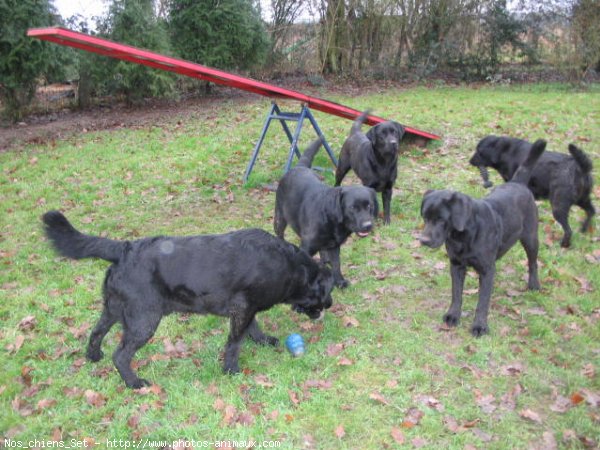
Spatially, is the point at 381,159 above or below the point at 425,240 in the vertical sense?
above

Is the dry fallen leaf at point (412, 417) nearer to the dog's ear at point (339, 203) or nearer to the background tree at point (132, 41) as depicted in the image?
the dog's ear at point (339, 203)

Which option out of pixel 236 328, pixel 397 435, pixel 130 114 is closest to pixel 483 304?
pixel 397 435

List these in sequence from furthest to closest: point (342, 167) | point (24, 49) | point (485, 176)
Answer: point (24, 49) → point (342, 167) → point (485, 176)

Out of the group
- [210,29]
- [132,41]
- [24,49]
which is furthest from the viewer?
[210,29]

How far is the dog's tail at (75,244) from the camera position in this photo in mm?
3883

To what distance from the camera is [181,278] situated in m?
4.03

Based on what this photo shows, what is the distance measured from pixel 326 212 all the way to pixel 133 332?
95.0 inches

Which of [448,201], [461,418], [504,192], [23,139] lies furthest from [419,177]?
[23,139]

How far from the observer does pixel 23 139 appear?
12.9 m

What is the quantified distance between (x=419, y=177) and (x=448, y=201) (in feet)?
16.4

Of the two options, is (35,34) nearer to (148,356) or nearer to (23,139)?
(148,356)

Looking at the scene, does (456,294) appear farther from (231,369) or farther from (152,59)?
(152,59)

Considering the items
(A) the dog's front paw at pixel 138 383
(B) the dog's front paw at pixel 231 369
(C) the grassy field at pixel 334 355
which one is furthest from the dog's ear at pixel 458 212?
(A) the dog's front paw at pixel 138 383

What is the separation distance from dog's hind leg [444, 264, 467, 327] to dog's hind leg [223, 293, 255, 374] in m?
2.01
